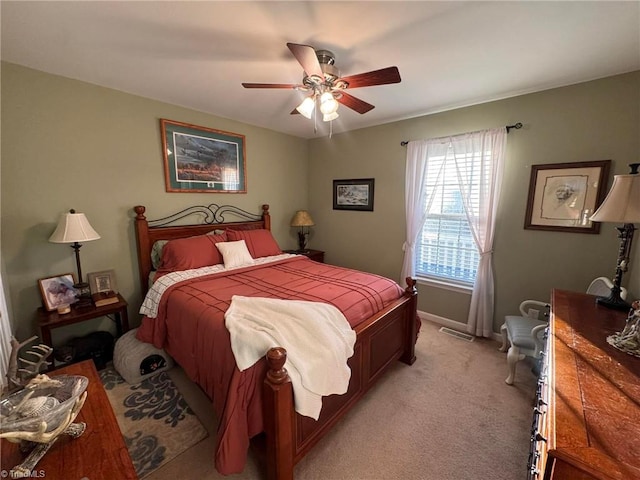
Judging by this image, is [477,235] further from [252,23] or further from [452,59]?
[252,23]

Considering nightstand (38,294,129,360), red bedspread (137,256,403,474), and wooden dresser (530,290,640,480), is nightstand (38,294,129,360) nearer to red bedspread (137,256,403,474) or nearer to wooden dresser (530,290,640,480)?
red bedspread (137,256,403,474)

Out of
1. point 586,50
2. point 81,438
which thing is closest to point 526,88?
point 586,50

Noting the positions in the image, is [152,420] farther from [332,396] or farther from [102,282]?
[102,282]

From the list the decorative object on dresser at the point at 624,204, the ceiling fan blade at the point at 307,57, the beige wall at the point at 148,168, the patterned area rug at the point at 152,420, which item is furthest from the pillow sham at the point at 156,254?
the decorative object on dresser at the point at 624,204

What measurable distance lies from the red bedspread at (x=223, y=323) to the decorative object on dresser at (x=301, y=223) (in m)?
1.31

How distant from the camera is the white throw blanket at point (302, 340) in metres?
1.34

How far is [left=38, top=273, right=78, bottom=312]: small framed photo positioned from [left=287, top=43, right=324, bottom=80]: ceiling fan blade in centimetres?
267

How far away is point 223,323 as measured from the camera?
1.56 meters

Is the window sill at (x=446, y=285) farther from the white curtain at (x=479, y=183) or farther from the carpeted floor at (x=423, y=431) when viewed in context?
the carpeted floor at (x=423, y=431)

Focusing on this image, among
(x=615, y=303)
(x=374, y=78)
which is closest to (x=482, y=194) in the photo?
(x=615, y=303)

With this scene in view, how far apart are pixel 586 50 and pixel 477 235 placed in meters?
1.62

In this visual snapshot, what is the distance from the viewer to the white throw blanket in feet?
4.40

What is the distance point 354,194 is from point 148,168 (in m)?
2.57

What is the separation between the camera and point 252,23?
60.5 inches
